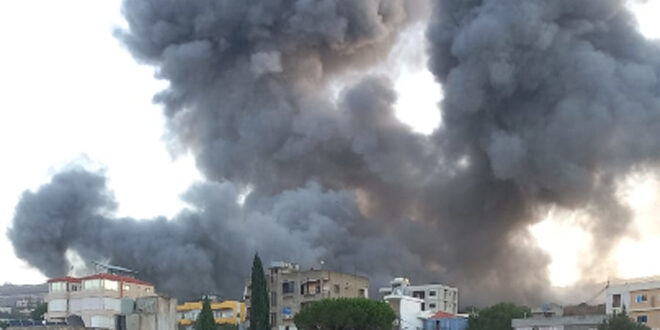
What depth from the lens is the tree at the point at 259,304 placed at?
4241cm

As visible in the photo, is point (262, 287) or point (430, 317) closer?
point (262, 287)

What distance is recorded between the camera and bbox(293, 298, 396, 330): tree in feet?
152

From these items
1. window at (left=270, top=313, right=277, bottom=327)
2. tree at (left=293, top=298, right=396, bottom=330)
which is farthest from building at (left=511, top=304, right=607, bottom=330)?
window at (left=270, top=313, right=277, bottom=327)

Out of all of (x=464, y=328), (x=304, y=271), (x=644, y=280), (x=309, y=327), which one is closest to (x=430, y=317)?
(x=464, y=328)

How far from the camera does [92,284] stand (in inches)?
1922

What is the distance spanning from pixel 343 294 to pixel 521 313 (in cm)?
1044

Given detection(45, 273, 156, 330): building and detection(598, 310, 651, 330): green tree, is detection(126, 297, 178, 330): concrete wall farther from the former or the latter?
detection(598, 310, 651, 330): green tree

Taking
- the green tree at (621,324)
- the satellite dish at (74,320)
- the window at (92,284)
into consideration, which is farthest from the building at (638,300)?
the window at (92,284)

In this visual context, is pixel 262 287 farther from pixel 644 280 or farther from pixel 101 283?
pixel 644 280

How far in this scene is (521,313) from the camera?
5334 centimetres

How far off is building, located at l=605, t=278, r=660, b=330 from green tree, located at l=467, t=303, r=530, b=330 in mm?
7107

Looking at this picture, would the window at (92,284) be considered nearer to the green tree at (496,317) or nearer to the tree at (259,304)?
the tree at (259,304)

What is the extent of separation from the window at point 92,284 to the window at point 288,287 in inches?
475

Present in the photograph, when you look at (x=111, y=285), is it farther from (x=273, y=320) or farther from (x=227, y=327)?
(x=227, y=327)
